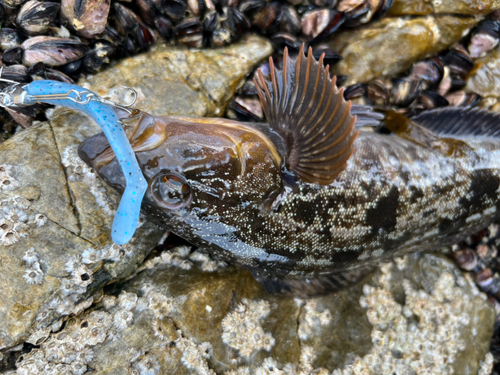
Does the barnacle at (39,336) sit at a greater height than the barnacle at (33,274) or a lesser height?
lesser

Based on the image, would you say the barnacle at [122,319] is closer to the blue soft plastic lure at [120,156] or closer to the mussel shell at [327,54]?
the blue soft plastic lure at [120,156]

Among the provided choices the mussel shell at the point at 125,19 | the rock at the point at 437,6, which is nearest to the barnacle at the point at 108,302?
the mussel shell at the point at 125,19

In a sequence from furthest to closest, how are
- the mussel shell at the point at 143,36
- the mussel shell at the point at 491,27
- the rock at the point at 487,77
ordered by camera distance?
the rock at the point at 487,77 → the mussel shell at the point at 491,27 → the mussel shell at the point at 143,36

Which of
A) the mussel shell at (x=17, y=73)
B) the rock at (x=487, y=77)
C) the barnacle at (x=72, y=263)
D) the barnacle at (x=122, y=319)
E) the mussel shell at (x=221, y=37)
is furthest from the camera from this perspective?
the rock at (x=487, y=77)

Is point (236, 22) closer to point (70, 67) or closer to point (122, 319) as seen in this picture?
point (70, 67)

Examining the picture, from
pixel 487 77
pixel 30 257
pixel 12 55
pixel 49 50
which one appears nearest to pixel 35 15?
pixel 49 50

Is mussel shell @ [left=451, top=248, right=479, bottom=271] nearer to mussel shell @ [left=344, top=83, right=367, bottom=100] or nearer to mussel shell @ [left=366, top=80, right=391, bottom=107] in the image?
mussel shell @ [left=366, top=80, right=391, bottom=107]

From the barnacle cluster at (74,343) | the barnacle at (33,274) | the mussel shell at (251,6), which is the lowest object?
the barnacle cluster at (74,343)
